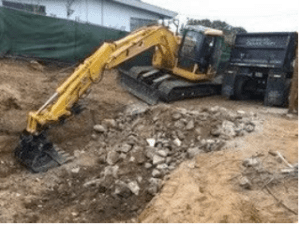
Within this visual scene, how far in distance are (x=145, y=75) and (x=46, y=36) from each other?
174 inches

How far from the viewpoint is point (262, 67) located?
1119 cm

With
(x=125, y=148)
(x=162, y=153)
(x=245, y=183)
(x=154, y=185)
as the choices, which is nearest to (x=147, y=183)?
(x=154, y=185)

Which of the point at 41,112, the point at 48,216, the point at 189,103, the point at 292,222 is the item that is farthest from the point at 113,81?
the point at 292,222

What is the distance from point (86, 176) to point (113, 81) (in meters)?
6.00

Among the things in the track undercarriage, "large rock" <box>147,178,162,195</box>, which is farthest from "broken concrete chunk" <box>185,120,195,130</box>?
the track undercarriage

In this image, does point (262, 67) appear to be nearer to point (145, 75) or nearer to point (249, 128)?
point (145, 75)

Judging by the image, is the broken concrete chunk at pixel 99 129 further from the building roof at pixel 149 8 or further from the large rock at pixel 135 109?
the building roof at pixel 149 8

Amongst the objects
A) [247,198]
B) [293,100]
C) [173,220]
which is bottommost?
[173,220]

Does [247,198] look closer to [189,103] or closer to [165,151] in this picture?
[165,151]

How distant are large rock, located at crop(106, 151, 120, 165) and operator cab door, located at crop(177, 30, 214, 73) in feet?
16.6

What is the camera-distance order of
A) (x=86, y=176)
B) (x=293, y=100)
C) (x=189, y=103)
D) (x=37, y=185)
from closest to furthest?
(x=37, y=185) → (x=86, y=176) → (x=293, y=100) → (x=189, y=103)

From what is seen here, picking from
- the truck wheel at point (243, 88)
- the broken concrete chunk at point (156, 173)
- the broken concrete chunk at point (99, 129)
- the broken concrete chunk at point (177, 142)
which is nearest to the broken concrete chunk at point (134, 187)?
the broken concrete chunk at point (156, 173)

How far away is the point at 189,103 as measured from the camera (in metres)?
10.6

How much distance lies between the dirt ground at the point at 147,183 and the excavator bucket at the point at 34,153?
0.15 metres
